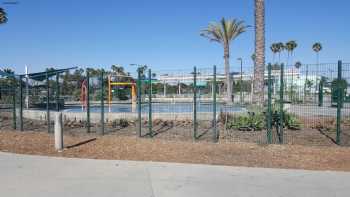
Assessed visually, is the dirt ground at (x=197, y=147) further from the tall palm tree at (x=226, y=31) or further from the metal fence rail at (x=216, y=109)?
the tall palm tree at (x=226, y=31)

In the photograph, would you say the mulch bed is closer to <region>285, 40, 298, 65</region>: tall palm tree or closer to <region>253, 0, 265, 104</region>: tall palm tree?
<region>253, 0, 265, 104</region>: tall palm tree

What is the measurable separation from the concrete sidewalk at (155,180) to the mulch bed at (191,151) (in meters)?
0.76

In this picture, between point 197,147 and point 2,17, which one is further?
point 2,17

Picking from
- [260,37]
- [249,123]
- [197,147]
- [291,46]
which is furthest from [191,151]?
[291,46]

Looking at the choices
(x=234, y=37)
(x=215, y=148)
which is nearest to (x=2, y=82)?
(x=215, y=148)

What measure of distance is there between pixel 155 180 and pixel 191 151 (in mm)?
2979

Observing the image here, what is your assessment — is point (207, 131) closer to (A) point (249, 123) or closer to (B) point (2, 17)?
(A) point (249, 123)

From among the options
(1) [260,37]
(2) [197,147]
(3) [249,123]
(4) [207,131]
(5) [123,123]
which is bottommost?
(2) [197,147]

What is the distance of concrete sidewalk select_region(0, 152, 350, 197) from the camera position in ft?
21.0

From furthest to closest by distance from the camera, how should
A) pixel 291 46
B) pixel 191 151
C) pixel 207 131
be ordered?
pixel 291 46
pixel 207 131
pixel 191 151

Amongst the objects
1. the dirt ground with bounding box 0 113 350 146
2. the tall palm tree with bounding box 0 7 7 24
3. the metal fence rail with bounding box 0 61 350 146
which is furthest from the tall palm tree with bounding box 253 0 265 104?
the tall palm tree with bounding box 0 7 7 24

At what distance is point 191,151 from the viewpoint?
10055 mm

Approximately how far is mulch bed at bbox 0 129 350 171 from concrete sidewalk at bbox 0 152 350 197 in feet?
2.49

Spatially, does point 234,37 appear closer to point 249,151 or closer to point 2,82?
point 2,82
